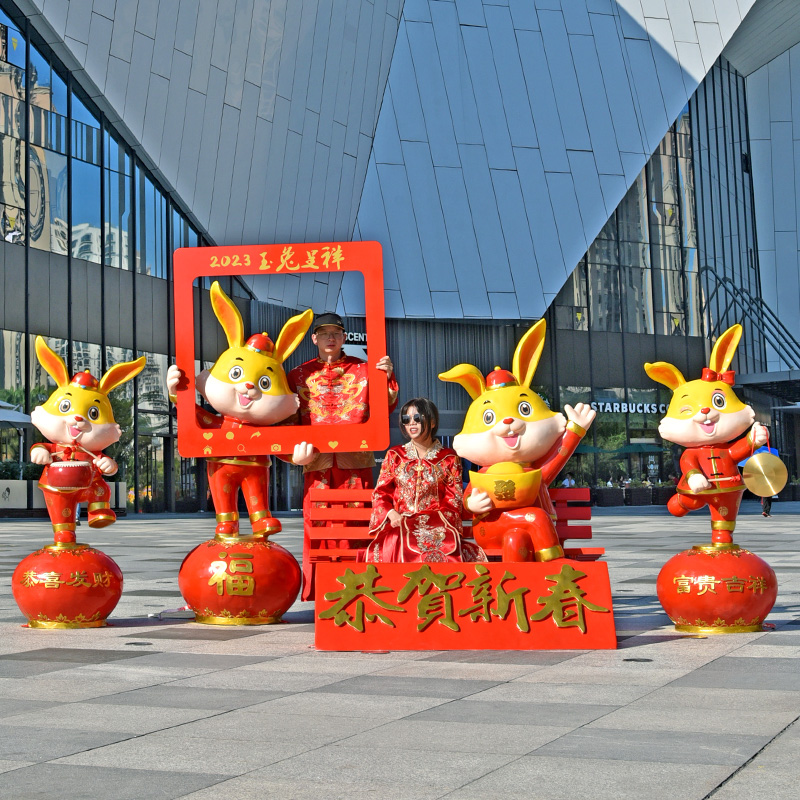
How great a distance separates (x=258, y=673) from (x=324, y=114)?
29.1m

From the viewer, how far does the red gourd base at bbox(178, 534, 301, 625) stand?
782 centimetres

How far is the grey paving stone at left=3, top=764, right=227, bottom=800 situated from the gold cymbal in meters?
4.75

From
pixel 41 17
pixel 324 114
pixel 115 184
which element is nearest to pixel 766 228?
pixel 324 114

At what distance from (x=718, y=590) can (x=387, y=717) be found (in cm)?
328

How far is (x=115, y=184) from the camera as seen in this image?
31.3 metres

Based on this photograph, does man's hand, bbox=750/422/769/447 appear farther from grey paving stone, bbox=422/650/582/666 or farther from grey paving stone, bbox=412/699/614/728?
grey paving stone, bbox=412/699/614/728

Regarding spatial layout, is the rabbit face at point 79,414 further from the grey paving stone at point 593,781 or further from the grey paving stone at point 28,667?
the grey paving stone at point 593,781

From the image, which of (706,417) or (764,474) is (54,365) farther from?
(764,474)

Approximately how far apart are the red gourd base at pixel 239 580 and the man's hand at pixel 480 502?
1.43 metres

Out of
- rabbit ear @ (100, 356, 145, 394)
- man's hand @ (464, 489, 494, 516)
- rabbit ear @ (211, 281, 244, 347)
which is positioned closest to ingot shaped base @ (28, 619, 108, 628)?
rabbit ear @ (100, 356, 145, 394)

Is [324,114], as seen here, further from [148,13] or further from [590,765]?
[590,765]

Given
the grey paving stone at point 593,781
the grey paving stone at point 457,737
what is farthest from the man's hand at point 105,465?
the grey paving stone at point 593,781

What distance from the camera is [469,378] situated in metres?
7.66

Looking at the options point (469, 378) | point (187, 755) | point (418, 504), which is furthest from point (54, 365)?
point (187, 755)
